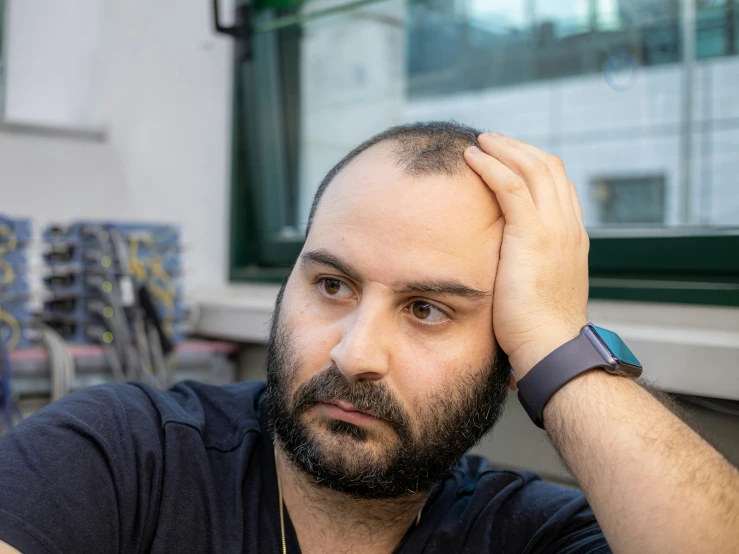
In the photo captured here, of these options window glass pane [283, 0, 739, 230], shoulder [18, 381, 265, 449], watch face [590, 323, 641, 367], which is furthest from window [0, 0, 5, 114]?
watch face [590, 323, 641, 367]

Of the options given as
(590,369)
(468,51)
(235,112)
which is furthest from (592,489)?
(235,112)

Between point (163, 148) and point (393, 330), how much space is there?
174cm

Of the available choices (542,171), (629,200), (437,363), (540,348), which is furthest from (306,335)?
(629,200)

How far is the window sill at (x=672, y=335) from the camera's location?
1.27 m

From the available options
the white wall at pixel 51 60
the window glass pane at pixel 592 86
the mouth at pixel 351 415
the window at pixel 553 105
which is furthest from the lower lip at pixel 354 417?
the white wall at pixel 51 60

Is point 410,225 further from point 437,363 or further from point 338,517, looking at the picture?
point 338,517

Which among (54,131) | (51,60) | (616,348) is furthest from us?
(51,60)

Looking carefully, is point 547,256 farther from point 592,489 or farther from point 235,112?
point 235,112

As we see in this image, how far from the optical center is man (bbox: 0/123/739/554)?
0.94 metres

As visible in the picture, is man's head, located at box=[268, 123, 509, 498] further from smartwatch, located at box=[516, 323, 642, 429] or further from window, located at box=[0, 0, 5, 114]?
window, located at box=[0, 0, 5, 114]

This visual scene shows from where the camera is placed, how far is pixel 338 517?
1.10 m

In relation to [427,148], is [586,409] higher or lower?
lower

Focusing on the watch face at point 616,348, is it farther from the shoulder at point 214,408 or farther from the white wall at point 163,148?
the white wall at point 163,148

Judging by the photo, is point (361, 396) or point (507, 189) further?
point (507, 189)
